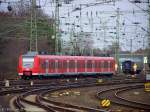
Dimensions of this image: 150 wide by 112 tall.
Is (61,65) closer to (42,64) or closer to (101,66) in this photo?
(42,64)

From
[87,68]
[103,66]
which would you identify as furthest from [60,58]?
[103,66]

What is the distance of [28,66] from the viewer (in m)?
45.5

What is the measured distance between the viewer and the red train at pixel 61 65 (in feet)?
149

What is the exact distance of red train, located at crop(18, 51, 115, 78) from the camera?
1784 inches

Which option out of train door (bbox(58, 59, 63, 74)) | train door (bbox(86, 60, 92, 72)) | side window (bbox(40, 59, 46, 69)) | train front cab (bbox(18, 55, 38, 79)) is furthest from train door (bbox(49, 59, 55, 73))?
train door (bbox(86, 60, 92, 72))

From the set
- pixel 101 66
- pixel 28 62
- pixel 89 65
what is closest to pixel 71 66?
pixel 89 65

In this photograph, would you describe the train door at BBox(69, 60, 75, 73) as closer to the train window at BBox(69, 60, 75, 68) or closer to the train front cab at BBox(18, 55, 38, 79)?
the train window at BBox(69, 60, 75, 68)

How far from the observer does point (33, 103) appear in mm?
22297

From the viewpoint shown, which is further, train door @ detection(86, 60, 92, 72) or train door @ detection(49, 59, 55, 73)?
train door @ detection(86, 60, 92, 72)

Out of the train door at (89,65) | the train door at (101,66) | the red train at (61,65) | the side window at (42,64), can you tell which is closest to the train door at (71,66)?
the red train at (61,65)

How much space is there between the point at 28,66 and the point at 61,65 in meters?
4.21

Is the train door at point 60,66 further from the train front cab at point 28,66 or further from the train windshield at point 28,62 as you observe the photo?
the train windshield at point 28,62

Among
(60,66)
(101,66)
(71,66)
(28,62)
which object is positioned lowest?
(101,66)

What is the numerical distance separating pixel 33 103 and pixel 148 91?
12525mm
